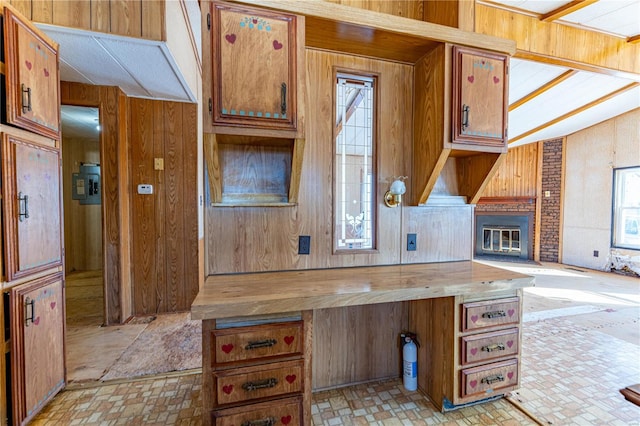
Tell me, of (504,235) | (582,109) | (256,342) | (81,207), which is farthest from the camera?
(504,235)

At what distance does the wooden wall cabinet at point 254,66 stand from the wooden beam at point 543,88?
392cm

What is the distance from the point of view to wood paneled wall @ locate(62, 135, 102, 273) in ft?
15.5

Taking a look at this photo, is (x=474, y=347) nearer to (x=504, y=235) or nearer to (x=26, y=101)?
(x=26, y=101)

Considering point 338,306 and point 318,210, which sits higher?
point 318,210

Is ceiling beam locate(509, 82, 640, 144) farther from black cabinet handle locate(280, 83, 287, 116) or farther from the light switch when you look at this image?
the light switch

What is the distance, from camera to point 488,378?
169cm

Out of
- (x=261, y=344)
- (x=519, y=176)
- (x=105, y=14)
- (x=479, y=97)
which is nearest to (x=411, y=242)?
(x=479, y=97)

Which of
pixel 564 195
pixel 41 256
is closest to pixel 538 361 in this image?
pixel 41 256

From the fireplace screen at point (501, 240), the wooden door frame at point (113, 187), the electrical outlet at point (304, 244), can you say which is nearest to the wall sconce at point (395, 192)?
the electrical outlet at point (304, 244)

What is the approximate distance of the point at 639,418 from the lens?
171cm

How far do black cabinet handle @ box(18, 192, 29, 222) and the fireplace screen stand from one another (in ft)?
25.2

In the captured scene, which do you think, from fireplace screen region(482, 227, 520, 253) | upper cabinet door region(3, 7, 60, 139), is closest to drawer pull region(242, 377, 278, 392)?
upper cabinet door region(3, 7, 60, 139)

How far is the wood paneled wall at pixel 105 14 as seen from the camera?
1.81 m

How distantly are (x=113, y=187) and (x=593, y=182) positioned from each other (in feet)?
25.3
